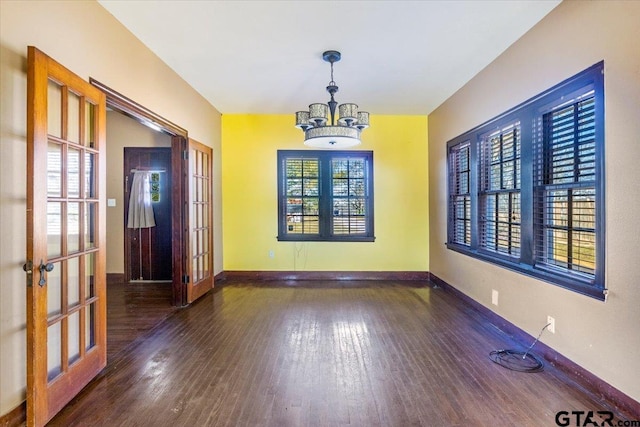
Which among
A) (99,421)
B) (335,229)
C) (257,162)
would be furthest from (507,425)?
(257,162)

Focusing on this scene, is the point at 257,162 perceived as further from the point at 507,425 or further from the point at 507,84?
the point at 507,425

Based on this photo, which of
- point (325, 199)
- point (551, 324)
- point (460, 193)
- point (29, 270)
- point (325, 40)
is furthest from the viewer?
point (325, 199)

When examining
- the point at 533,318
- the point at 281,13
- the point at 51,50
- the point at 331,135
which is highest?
the point at 281,13

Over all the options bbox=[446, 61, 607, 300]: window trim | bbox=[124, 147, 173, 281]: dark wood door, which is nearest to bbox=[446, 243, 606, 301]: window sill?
bbox=[446, 61, 607, 300]: window trim

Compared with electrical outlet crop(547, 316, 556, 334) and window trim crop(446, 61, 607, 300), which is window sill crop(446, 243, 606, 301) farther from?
electrical outlet crop(547, 316, 556, 334)

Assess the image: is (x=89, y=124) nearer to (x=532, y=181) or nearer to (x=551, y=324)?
(x=532, y=181)

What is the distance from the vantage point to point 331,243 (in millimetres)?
5785

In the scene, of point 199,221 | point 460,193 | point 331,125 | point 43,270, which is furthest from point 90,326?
point 460,193

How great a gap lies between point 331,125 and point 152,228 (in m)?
3.88

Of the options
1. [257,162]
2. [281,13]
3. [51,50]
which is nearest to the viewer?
[51,50]

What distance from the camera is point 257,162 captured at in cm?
575

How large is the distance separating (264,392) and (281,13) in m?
2.96

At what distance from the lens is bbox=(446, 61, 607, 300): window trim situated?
2.26 m

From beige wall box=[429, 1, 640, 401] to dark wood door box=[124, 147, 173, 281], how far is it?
16.1 feet
